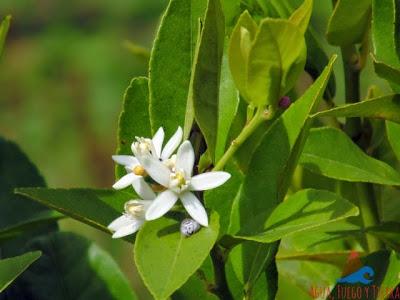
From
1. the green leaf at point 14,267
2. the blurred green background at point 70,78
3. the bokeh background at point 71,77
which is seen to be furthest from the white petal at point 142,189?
the blurred green background at point 70,78

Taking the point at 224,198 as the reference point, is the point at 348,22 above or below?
above

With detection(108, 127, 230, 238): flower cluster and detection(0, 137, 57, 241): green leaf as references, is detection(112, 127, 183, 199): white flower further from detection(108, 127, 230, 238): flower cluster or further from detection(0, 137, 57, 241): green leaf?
detection(0, 137, 57, 241): green leaf

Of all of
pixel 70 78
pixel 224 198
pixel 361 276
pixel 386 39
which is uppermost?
pixel 386 39

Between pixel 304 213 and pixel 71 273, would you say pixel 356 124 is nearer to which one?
pixel 304 213

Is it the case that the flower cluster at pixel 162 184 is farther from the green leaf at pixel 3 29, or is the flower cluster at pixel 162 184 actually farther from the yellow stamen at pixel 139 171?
the green leaf at pixel 3 29

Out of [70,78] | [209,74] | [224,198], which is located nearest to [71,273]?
[224,198]

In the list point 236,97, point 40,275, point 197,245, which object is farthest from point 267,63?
point 40,275

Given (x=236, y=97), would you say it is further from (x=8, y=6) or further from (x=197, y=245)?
(x=8, y=6)
